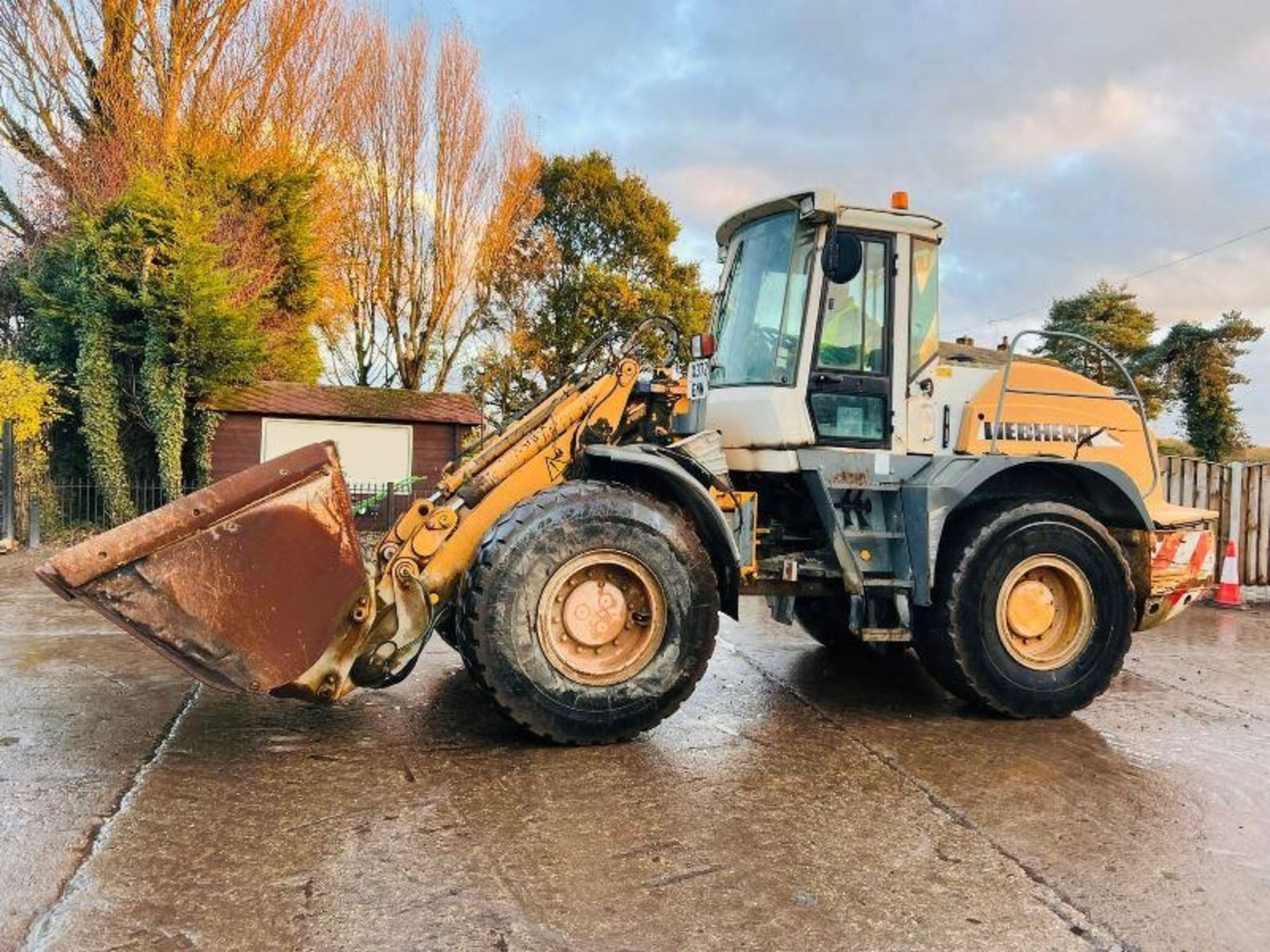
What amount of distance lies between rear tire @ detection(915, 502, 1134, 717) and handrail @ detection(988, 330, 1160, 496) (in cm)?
58

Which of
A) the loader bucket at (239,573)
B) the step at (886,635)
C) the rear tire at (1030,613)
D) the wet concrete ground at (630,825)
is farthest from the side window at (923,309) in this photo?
the loader bucket at (239,573)

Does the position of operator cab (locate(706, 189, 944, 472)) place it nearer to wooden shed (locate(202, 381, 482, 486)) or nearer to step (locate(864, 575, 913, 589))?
step (locate(864, 575, 913, 589))

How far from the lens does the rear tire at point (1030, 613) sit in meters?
5.23

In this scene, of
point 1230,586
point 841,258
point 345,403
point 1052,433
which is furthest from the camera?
point 345,403

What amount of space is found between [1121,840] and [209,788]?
12.2ft

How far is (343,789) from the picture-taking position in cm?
398

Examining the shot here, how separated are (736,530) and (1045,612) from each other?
1902 millimetres

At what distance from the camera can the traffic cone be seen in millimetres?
10047

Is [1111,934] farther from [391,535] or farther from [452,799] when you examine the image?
[391,535]

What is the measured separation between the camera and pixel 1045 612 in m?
5.41

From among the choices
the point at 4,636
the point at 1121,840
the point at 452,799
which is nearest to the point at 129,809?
the point at 452,799

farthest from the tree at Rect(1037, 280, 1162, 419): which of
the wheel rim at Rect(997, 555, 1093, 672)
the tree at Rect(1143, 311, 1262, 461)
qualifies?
the wheel rim at Rect(997, 555, 1093, 672)

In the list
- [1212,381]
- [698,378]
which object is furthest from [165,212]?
[1212,381]

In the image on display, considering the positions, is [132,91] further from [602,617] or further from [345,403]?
[602,617]
